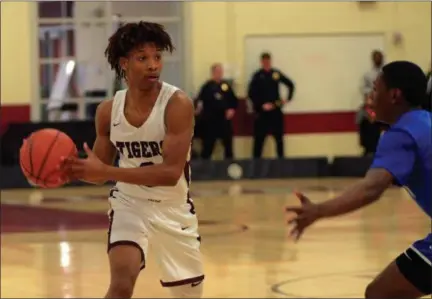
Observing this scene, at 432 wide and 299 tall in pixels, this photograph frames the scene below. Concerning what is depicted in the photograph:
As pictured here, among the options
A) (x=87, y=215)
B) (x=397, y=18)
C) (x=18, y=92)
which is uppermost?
(x=397, y=18)

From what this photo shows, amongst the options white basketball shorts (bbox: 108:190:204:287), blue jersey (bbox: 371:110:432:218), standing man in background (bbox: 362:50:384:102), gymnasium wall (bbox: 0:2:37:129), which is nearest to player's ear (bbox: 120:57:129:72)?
white basketball shorts (bbox: 108:190:204:287)

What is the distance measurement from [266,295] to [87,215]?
6134mm

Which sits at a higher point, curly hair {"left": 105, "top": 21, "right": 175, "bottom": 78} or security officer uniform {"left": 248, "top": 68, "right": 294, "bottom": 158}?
curly hair {"left": 105, "top": 21, "right": 175, "bottom": 78}

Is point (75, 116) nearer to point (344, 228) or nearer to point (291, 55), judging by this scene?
point (291, 55)

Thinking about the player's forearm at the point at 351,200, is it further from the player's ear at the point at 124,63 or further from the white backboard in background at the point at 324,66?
the white backboard in background at the point at 324,66

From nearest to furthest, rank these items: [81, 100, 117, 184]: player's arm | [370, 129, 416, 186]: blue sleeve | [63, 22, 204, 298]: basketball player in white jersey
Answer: [370, 129, 416, 186]: blue sleeve
[63, 22, 204, 298]: basketball player in white jersey
[81, 100, 117, 184]: player's arm

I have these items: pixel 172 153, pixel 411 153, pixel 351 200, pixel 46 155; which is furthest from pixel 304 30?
pixel 351 200

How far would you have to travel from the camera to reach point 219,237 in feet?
36.7

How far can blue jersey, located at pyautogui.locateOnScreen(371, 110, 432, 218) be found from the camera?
419 cm

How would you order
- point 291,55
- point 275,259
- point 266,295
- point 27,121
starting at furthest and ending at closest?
point 291,55 → point 27,121 → point 275,259 → point 266,295

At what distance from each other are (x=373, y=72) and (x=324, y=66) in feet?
4.09

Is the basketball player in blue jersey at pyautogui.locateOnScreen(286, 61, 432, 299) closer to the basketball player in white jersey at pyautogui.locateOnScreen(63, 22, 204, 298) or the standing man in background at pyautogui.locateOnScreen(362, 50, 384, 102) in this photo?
the basketball player in white jersey at pyautogui.locateOnScreen(63, 22, 204, 298)

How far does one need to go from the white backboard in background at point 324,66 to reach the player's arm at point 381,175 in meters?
16.3

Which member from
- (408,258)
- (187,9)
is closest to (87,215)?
(187,9)
